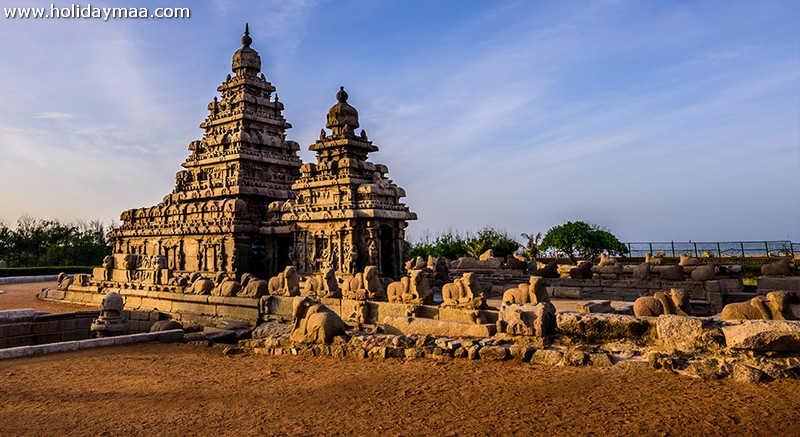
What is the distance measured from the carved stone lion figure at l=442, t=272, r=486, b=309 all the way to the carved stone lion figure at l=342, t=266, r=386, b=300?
175 centimetres

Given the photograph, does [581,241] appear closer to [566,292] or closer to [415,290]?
[566,292]

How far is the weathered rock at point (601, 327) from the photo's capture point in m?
6.67

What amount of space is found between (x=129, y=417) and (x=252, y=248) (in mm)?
13096

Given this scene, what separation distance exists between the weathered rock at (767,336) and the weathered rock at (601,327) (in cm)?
107

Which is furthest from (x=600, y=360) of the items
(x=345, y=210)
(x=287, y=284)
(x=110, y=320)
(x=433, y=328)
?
(x=110, y=320)

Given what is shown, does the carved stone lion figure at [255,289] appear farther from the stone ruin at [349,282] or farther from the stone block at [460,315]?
the stone block at [460,315]

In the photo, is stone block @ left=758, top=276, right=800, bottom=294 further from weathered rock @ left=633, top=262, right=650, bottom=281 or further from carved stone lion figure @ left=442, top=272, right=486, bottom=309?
carved stone lion figure @ left=442, top=272, right=486, bottom=309

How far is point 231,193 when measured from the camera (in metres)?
18.7

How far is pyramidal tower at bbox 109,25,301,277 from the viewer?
17672 millimetres

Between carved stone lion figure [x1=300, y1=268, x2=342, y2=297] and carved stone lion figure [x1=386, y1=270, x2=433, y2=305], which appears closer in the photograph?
carved stone lion figure [x1=386, y1=270, x2=433, y2=305]

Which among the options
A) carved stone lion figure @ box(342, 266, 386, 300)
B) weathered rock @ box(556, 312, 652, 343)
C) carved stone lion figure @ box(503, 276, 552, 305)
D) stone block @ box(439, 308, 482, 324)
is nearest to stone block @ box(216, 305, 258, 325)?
carved stone lion figure @ box(342, 266, 386, 300)

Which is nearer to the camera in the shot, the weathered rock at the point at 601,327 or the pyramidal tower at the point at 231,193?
the weathered rock at the point at 601,327

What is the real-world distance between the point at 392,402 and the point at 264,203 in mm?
15507

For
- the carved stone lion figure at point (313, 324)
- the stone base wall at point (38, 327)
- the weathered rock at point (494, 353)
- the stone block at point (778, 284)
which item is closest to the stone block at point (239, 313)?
the stone base wall at point (38, 327)
